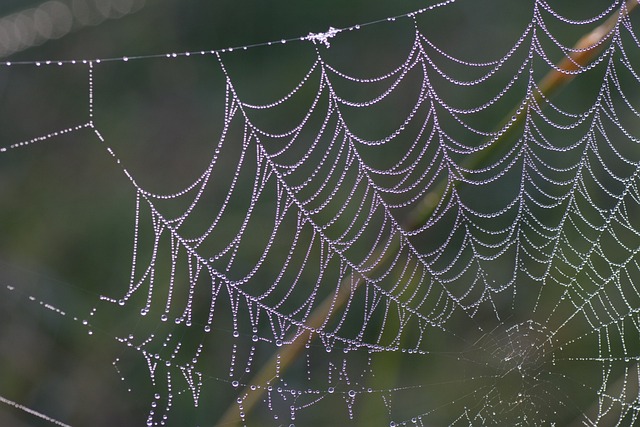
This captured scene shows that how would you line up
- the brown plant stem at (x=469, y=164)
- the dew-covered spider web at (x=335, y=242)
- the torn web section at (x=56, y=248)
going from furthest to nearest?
1. the torn web section at (x=56, y=248)
2. the dew-covered spider web at (x=335, y=242)
3. the brown plant stem at (x=469, y=164)

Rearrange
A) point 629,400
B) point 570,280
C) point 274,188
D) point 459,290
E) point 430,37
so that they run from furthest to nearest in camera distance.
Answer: point 430,37 → point 274,188 → point 459,290 → point 570,280 → point 629,400

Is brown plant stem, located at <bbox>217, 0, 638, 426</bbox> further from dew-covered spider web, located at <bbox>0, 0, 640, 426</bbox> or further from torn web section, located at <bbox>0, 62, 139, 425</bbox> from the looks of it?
torn web section, located at <bbox>0, 62, 139, 425</bbox>

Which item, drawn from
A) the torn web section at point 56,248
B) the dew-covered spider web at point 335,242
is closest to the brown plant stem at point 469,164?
the dew-covered spider web at point 335,242

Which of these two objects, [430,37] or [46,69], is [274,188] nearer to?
[430,37]

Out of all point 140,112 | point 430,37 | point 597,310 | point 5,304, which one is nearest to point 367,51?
point 430,37

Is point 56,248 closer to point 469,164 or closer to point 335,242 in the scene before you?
point 335,242

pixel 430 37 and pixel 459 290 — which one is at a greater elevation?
pixel 430 37

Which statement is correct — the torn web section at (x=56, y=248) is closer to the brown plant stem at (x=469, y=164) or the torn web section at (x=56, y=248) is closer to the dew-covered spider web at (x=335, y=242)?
the dew-covered spider web at (x=335, y=242)
